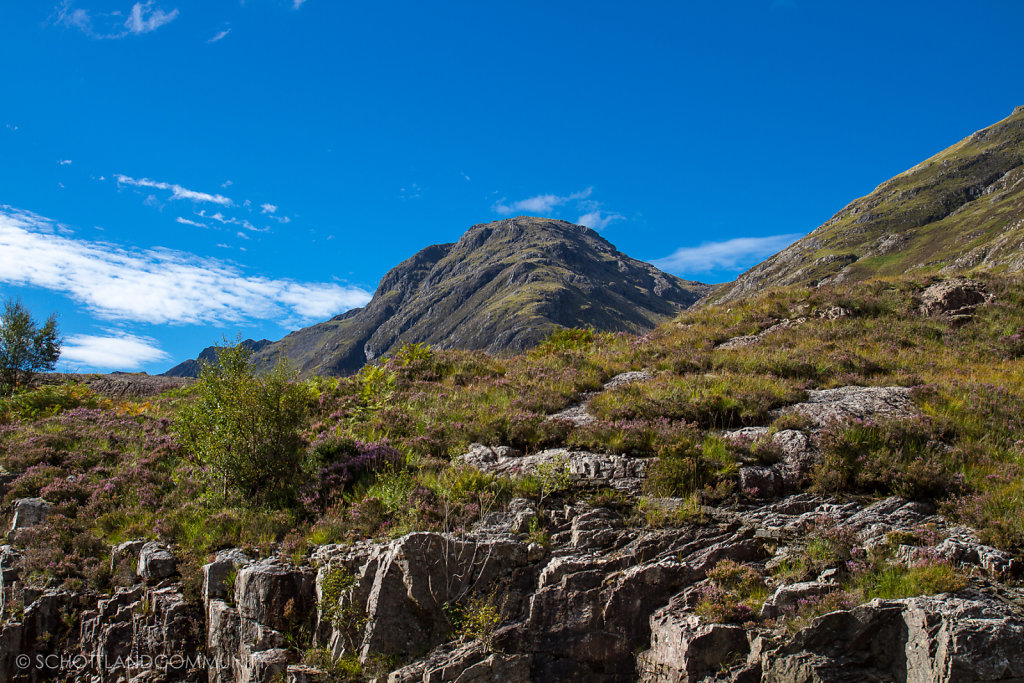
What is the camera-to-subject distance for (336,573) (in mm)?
7402

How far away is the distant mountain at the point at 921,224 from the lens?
12125cm

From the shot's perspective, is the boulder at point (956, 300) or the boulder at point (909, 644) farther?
the boulder at point (956, 300)

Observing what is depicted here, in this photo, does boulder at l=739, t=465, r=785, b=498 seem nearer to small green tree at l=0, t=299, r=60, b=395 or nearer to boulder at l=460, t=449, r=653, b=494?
boulder at l=460, t=449, r=653, b=494

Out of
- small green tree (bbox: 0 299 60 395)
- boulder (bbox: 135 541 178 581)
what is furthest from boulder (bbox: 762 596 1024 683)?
small green tree (bbox: 0 299 60 395)

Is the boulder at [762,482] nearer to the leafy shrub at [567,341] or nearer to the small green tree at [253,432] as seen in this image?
the small green tree at [253,432]

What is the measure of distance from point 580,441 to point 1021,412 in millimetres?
7706

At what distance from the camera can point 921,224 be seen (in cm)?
15938

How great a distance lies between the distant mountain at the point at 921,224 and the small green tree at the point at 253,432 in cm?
11255

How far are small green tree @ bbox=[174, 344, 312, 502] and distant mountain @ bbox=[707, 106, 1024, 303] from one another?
112550 millimetres

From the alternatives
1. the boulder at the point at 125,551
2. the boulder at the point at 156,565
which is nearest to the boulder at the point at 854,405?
the boulder at the point at 156,565

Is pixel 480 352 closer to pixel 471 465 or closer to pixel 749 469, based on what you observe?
pixel 471 465

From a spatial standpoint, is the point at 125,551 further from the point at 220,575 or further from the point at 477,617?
the point at 477,617

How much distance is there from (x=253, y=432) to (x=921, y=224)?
200311 millimetres

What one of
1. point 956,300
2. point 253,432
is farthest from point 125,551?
point 956,300
